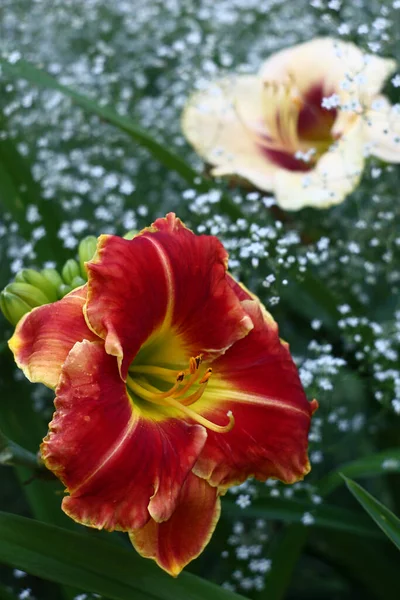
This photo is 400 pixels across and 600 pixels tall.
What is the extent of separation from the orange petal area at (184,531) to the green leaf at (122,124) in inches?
10.6

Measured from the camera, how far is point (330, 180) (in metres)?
0.62

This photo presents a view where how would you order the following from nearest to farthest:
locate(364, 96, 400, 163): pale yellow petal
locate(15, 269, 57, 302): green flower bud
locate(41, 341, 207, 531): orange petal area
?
locate(41, 341, 207, 531): orange petal area → locate(15, 269, 57, 302): green flower bud → locate(364, 96, 400, 163): pale yellow petal

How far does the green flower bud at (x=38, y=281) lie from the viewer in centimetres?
50

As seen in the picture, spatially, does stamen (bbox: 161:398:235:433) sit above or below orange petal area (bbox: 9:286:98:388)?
below

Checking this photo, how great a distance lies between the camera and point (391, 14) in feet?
2.85

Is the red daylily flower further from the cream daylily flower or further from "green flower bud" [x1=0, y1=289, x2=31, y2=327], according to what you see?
the cream daylily flower

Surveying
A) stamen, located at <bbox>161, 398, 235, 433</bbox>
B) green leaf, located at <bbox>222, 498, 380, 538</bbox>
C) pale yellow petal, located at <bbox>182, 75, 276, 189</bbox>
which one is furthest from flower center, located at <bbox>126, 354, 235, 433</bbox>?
pale yellow petal, located at <bbox>182, 75, 276, 189</bbox>

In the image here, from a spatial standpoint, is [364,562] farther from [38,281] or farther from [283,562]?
[38,281]

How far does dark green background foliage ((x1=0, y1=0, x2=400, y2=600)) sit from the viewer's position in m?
0.55

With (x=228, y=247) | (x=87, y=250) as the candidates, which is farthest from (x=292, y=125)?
(x=87, y=250)

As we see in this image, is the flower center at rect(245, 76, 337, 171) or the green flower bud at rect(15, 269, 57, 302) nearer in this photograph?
the green flower bud at rect(15, 269, 57, 302)

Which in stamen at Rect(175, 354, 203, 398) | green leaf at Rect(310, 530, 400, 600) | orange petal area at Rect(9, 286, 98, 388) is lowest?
green leaf at Rect(310, 530, 400, 600)

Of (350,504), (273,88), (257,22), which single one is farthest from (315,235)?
(257,22)

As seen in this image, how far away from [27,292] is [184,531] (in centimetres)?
17
